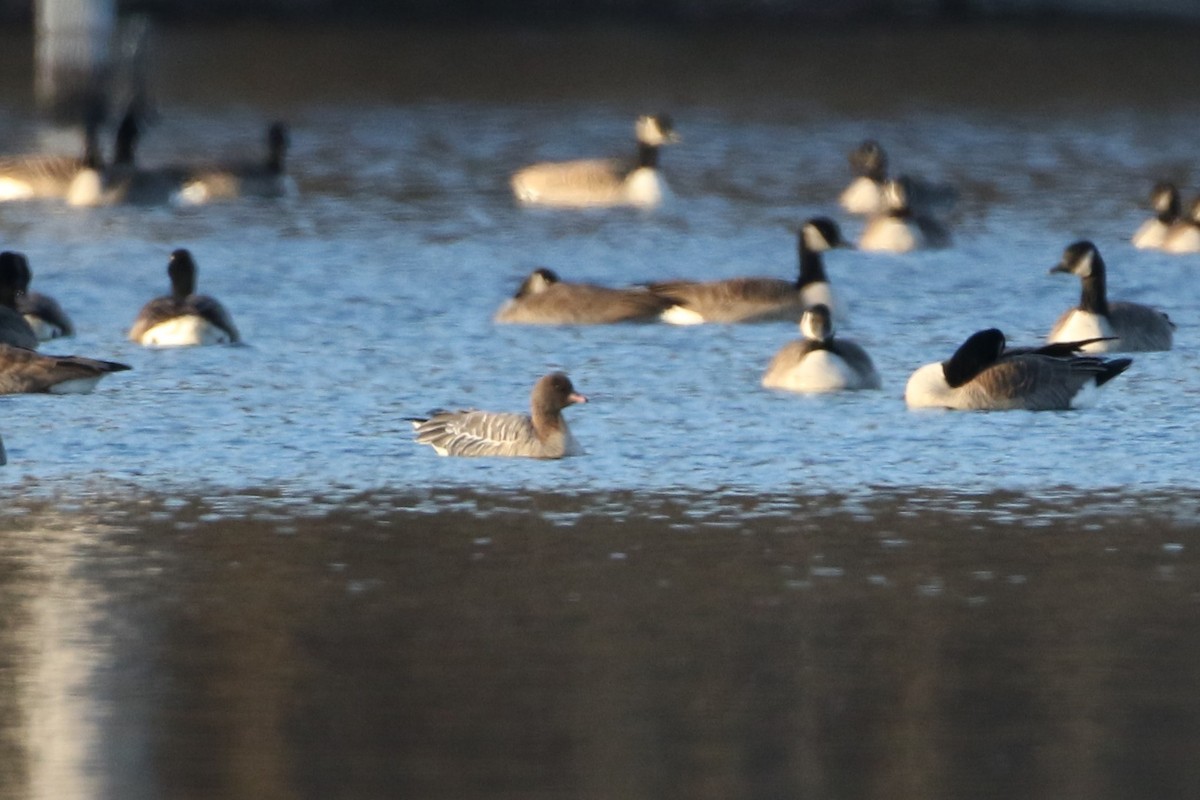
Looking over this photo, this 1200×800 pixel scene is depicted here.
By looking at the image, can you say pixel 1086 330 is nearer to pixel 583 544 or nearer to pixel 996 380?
pixel 996 380

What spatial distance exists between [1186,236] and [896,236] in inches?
80.6

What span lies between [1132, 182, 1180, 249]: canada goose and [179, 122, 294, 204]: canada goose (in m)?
7.70

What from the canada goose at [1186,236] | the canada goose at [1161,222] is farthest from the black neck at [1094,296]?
the canada goose at [1161,222]

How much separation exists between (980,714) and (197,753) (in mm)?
2119

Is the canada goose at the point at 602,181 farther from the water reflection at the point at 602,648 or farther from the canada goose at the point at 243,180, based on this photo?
the water reflection at the point at 602,648

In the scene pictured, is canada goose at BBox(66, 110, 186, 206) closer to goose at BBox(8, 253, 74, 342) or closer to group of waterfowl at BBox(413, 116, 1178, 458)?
group of waterfowl at BBox(413, 116, 1178, 458)

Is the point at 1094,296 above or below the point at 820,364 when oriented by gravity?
above

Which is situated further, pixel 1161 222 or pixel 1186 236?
pixel 1161 222

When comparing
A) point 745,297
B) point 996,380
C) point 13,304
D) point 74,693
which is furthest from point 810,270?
point 74,693

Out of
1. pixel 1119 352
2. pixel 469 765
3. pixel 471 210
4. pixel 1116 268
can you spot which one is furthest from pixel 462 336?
pixel 469 765

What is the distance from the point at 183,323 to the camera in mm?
14227

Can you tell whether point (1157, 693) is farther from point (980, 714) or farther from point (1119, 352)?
point (1119, 352)

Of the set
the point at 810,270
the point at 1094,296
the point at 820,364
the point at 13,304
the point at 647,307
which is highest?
the point at 810,270

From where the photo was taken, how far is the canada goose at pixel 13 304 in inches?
547
